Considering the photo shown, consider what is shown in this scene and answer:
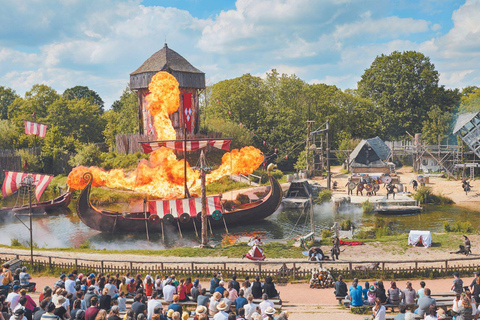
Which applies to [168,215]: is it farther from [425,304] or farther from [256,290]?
[425,304]

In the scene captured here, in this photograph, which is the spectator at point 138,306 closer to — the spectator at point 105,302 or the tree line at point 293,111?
the spectator at point 105,302

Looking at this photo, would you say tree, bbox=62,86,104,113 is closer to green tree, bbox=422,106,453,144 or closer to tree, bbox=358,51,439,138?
tree, bbox=358,51,439,138

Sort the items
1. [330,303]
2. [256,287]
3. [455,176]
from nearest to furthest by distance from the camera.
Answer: [256,287] < [330,303] < [455,176]

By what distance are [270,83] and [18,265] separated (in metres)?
58.7

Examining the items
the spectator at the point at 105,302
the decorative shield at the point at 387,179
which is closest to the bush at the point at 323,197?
the decorative shield at the point at 387,179

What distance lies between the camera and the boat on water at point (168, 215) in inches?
1235

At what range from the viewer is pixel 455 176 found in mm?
52844

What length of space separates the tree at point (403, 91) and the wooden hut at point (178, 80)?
33454 mm

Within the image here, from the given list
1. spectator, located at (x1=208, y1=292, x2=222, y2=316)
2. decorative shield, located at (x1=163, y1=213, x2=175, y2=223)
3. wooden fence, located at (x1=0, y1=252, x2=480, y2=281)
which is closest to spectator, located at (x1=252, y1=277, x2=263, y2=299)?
spectator, located at (x1=208, y1=292, x2=222, y2=316)

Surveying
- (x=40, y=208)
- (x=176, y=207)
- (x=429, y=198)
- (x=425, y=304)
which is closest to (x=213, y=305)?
(x=425, y=304)

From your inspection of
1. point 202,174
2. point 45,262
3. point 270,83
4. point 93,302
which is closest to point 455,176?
point 270,83

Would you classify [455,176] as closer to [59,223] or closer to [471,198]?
[471,198]

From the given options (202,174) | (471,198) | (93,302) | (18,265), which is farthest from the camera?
(471,198)

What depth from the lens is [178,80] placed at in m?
54.0
